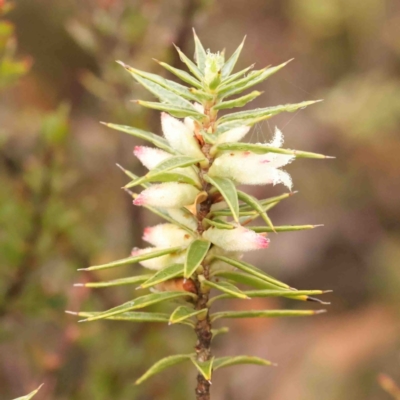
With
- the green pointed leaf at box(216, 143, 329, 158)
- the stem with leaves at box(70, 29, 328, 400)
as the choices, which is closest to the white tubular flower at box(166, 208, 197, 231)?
the stem with leaves at box(70, 29, 328, 400)

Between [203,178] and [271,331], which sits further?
[271,331]

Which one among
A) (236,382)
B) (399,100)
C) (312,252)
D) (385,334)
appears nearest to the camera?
(399,100)

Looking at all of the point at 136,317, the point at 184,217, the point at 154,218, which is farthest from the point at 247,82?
the point at 154,218

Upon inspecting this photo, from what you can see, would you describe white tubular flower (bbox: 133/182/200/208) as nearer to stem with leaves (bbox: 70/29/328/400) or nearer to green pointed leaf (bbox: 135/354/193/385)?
stem with leaves (bbox: 70/29/328/400)

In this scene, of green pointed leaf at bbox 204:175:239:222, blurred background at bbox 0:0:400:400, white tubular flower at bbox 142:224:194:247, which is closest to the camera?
green pointed leaf at bbox 204:175:239:222

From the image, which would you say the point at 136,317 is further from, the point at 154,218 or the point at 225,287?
the point at 154,218

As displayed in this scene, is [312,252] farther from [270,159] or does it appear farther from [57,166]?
[270,159]

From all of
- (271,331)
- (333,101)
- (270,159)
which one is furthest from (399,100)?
(270,159)
